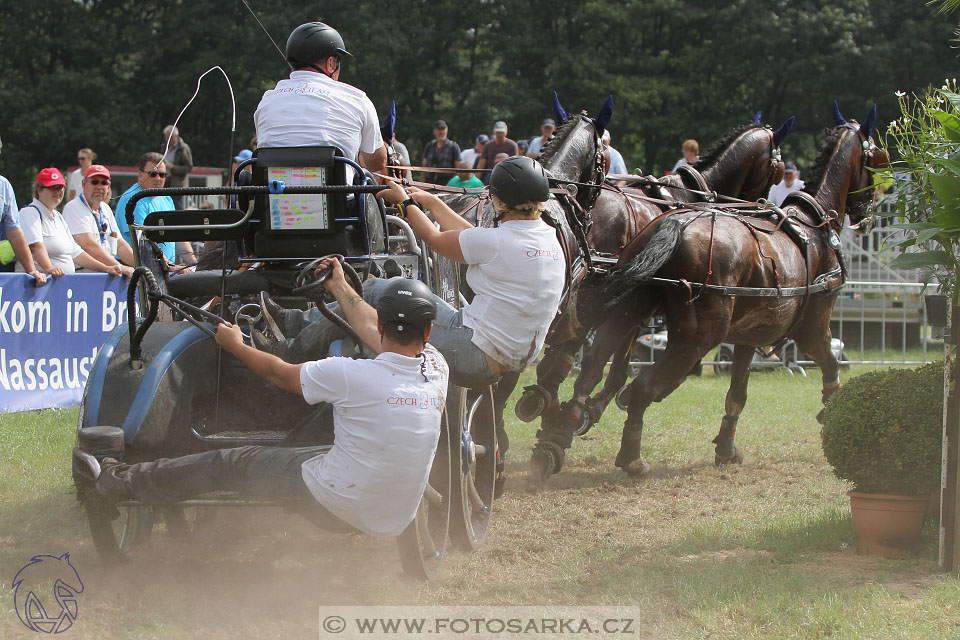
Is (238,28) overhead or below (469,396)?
overhead

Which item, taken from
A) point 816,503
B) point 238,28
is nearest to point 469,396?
point 816,503

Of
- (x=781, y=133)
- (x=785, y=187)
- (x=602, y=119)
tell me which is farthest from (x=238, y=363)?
(x=785, y=187)

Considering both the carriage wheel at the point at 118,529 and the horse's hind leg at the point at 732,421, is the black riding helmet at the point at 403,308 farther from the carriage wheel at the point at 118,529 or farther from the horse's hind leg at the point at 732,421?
the horse's hind leg at the point at 732,421

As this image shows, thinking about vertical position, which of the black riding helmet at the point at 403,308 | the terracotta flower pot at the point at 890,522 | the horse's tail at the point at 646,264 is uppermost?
the black riding helmet at the point at 403,308

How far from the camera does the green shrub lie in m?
5.43

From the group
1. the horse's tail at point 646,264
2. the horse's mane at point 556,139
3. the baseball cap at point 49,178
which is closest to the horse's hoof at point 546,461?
the horse's tail at point 646,264

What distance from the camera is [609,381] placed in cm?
826

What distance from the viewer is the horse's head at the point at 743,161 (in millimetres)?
9273

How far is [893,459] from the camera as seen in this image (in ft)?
17.9

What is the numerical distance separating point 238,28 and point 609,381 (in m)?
22.8

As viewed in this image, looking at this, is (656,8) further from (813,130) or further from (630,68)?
(813,130)

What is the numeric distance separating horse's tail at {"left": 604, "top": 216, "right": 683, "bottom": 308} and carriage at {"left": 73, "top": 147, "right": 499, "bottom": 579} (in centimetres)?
213

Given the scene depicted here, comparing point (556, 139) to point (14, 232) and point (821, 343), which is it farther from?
point (14, 232)

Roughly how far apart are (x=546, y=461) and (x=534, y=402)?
1.38 feet
